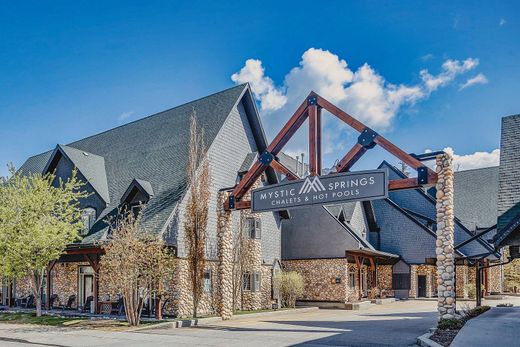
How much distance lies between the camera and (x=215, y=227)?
2450 cm

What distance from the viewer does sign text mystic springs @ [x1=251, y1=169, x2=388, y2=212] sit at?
55.3 feet

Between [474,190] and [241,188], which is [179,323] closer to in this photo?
[241,188]

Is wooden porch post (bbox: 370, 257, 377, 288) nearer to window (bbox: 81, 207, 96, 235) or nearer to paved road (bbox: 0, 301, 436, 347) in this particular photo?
paved road (bbox: 0, 301, 436, 347)

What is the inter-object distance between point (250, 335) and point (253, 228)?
1095 centimetres

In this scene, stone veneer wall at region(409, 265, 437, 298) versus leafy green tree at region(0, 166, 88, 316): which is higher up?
leafy green tree at region(0, 166, 88, 316)

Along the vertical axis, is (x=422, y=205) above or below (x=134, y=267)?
above

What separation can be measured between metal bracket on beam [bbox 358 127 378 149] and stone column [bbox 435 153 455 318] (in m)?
2.29

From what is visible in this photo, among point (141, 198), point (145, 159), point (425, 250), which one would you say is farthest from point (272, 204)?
point (425, 250)

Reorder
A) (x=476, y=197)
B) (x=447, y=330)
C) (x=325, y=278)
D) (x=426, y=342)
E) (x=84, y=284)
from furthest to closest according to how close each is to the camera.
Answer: (x=476, y=197) < (x=325, y=278) < (x=84, y=284) < (x=447, y=330) < (x=426, y=342)

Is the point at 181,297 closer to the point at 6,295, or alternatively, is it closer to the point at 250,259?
the point at 250,259

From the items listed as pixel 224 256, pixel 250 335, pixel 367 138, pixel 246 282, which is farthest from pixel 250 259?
pixel 367 138

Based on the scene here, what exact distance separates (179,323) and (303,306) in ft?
37.5

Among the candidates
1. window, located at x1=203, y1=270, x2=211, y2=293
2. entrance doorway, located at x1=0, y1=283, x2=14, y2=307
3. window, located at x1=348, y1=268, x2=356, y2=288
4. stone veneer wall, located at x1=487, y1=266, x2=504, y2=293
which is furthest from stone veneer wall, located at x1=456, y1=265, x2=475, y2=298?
entrance doorway, located at x1=0, y1=283, x2=14, y2=307

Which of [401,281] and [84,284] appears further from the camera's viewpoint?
[401,281]
